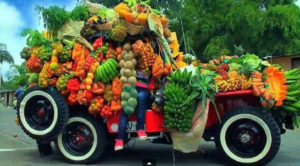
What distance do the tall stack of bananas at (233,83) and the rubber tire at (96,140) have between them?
212 centimetres

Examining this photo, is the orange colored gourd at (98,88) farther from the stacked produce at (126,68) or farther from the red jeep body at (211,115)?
the red jeep body at (211,115)

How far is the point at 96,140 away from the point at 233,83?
2.45 meters

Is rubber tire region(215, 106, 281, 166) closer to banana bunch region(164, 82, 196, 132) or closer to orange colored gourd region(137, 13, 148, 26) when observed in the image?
banana bunch region(164, 82, 196, 132)

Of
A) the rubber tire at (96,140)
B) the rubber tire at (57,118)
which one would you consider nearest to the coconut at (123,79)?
the rubber tire at (96,140)

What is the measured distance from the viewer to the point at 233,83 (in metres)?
7.11

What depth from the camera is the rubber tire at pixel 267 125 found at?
694cm

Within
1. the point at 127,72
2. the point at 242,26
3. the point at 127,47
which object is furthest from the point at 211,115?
the point at 242,26

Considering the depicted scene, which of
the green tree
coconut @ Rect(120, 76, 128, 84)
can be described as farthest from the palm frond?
coconut @ Rect(120, 76, 128, 84)

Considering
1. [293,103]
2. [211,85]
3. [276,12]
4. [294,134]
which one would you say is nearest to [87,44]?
[211,85]

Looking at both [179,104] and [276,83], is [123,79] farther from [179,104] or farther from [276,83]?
[276,83]

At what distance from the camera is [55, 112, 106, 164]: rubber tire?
7.56m

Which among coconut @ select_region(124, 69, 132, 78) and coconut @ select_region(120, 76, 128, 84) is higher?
coconut @ select_region(124, 69, 132, 78)

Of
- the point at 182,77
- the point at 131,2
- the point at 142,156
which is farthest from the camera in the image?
the point at 142,156

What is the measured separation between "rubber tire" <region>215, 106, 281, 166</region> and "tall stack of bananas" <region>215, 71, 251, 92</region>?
13.9 inches
